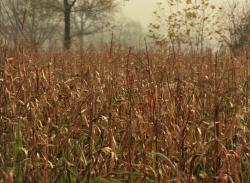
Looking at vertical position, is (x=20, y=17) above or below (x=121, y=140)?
above

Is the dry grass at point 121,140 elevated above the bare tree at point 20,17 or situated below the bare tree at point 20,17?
below

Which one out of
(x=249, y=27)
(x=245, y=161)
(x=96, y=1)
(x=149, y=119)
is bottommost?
(x=245, y=161)

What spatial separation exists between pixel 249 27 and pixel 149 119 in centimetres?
1250

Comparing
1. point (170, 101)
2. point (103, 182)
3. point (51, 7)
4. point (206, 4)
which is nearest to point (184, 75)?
point (170, 101)

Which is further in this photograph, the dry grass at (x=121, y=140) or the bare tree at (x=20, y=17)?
the bare tree at (x=20, y=17)

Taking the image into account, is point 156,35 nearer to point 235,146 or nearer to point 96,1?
point 96,1

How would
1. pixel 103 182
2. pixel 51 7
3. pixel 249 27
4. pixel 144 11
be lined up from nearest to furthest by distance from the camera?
pixel 103 182 < pixel 249 27 < pixel 51 7 < pixel 144 11

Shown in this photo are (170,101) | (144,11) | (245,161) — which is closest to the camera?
(245,161)

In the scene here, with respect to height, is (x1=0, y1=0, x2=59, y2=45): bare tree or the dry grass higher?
(x1=0, y1=0, x2=59, y2=45): bare tree

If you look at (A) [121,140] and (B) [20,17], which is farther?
(B) [20,17]

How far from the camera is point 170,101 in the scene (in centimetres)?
320

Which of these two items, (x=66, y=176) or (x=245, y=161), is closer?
(x=66, y=176)

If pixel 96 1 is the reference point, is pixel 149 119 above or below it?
below

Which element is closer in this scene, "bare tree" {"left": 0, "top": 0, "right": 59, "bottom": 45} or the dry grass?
the dry grass
